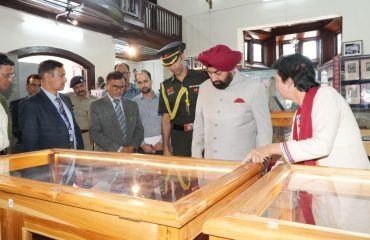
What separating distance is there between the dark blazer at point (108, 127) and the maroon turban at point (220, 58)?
134 centimetres

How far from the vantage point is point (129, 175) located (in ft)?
4.16

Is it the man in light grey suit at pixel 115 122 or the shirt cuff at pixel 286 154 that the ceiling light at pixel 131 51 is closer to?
the man in light grey suit at pixel 115 122

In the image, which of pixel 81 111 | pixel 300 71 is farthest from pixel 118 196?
pixel 81 111

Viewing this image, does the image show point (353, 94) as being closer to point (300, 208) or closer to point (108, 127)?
point (108, 127)

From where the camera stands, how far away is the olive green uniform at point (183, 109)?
8.30 feet

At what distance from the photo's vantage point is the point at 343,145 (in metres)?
1.35

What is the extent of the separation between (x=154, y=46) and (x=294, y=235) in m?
8.59

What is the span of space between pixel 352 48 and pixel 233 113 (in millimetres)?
6426

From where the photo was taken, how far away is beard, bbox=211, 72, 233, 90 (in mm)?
2018

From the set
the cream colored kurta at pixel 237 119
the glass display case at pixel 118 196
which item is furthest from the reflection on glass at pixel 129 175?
the cream colored kurta at pixel 237 119

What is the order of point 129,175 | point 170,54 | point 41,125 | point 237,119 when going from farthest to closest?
point 170,54
point 41,125
point 237,119
point 129,175

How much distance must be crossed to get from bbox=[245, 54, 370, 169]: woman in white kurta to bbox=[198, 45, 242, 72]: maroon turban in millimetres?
461

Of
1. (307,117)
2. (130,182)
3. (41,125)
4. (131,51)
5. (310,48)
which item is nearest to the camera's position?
(130,182)

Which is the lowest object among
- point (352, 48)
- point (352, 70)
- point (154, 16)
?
point (352, 70)
